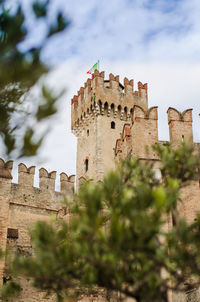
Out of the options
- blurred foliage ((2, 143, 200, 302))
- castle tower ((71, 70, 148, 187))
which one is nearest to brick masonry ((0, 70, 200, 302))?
castle tower ((71, 70, 148, 187))

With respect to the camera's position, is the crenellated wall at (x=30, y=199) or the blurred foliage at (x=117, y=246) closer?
the blurred foliage at (x=117, y=246)

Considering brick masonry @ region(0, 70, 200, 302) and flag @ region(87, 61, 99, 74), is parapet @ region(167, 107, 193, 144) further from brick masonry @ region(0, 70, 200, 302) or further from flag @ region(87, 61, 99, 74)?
flag @ region(87, 61, 99, 74)

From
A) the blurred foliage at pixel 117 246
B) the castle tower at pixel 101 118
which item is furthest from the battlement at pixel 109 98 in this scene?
the blurred foliage at pixel 117 246

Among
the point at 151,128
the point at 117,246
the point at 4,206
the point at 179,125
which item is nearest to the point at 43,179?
the point at 4,206

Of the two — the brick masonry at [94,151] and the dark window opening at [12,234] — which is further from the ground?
the brick masonry at [94,151]

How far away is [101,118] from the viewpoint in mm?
27953

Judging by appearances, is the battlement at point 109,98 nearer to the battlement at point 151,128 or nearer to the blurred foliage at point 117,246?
the battlement at point 151,128

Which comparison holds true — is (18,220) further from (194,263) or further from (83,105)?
(194,263)

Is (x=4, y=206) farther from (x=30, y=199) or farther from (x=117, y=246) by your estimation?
(x=30, y=199)

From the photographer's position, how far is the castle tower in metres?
27.0

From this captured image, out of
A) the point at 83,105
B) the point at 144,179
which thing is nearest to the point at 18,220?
the point at 83,105

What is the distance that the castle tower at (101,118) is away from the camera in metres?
27.0

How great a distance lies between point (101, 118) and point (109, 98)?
1.54m

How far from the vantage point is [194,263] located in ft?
19.6
